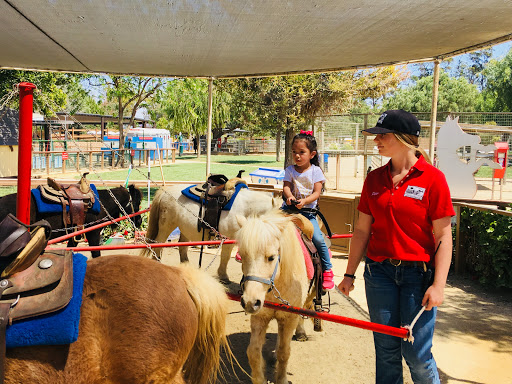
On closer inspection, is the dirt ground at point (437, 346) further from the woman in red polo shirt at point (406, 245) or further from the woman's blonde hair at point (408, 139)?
the woman's blonde hair at point (408, 139)

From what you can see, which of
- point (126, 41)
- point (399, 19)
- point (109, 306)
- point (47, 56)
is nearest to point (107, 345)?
point (109, 306)

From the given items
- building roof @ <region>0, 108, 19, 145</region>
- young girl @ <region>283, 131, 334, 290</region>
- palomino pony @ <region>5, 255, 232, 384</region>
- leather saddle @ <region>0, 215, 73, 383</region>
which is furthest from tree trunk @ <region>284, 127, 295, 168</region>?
leather saddle @ <region>0, 215, 73, 383</region>

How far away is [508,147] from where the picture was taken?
9906 mm

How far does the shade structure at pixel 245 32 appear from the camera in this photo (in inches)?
174

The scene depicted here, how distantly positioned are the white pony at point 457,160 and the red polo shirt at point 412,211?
5.68 m

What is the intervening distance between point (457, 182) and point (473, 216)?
3.83ft

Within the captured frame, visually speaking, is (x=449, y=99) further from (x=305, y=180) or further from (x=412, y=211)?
(x=412, y=211)

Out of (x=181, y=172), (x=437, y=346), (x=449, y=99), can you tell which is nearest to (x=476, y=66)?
(x=449, y=99)

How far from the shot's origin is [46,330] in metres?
1.60

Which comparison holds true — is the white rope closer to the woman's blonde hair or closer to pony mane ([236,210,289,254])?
the woman's blonde hair

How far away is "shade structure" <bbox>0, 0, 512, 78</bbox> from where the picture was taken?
4.42 m

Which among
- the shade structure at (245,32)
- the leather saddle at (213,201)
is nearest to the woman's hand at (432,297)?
the shade structure at (245,32)

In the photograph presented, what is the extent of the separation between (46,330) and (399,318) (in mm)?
1810

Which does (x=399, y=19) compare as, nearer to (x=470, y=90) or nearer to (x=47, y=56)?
(x=47, y=56)
